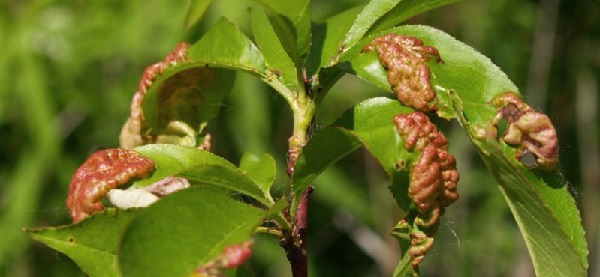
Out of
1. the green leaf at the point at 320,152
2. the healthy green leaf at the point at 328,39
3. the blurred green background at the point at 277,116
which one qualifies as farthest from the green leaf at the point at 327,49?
the blurred green background at the point at 277,116

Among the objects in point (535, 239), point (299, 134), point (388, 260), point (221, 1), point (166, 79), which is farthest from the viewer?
point (388, 260)

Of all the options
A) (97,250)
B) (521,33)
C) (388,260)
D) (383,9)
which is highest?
(383,9)

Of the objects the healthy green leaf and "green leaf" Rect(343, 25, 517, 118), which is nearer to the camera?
"green leaf" Rect(343, 25, 517, 118)

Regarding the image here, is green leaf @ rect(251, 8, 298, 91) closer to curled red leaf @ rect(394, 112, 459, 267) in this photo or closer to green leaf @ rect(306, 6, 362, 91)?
green leaf @ rect(306, 6, 362, 91)

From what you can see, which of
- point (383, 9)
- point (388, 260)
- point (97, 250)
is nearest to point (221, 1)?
point (388, 260)

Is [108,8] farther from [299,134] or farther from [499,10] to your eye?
[299,134]

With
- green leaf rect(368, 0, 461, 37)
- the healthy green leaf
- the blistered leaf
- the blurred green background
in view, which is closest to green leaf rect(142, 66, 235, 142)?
the blistered leaf
